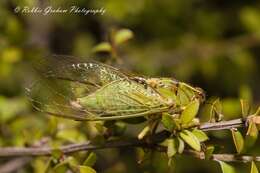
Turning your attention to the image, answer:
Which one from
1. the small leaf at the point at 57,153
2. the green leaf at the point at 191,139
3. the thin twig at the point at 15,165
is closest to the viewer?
the green leaf at the point at 191,139

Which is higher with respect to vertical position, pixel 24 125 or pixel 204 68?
pixel 204 68

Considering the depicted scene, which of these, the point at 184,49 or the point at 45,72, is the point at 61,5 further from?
the point at 184,49

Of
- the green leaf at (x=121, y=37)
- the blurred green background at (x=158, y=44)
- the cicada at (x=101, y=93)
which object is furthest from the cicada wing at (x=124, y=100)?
the blurred green background at (x=158, y=44)

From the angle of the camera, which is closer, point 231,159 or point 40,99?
point 231,159

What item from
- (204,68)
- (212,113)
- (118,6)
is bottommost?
(212,113)

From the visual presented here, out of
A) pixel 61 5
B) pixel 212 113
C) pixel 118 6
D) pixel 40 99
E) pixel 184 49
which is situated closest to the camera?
pixel 212 113

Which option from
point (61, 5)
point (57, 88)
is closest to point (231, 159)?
point (57, 88)

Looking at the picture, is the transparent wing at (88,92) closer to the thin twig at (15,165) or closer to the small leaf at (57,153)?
the small leaf at (57,153)
